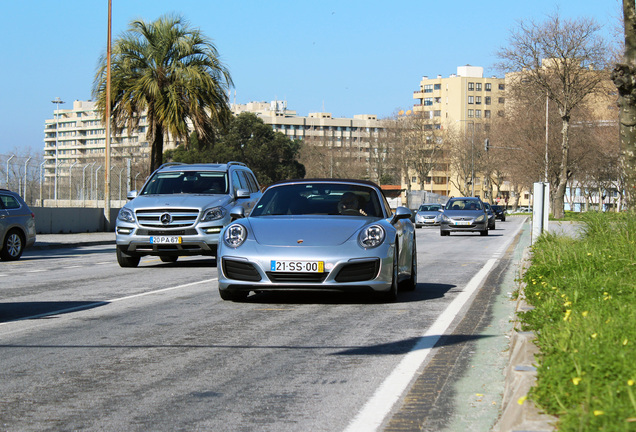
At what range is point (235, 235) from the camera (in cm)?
999

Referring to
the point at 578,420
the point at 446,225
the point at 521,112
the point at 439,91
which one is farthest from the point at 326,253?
the point at 439,91

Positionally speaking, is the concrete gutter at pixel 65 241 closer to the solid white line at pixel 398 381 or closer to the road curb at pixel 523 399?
the solid white line at pixel 398 381

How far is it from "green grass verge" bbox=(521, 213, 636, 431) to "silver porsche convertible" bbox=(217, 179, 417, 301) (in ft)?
5.54

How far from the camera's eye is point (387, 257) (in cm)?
983

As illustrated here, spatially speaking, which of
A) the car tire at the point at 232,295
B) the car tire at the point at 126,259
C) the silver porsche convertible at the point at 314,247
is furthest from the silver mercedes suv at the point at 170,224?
the car tire at the point at 232,295

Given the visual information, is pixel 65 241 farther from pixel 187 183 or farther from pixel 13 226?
pixel 187 183

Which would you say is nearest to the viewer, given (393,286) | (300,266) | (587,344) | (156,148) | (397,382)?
(587,344)

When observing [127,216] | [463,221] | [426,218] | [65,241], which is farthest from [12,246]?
[426,218]

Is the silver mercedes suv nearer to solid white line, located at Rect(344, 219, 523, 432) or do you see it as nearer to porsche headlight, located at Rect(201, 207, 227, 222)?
porsche headlight, located at Rect(201, 207, 227, 222)

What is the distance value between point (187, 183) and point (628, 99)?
8172 mm

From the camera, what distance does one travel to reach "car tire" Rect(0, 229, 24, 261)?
19.4 m

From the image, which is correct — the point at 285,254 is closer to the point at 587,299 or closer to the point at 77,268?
the point at 587,299

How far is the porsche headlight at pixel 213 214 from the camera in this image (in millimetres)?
15762

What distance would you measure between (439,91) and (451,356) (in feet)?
551
